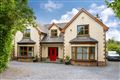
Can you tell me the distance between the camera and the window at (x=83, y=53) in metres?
29.1

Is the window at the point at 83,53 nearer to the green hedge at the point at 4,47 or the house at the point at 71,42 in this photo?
the house at the point at 71,42

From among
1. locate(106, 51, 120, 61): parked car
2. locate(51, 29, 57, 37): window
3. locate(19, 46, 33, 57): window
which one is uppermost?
locate(51, 29, 57, 37): window

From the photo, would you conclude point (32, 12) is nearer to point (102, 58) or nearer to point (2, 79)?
point (2, 79)

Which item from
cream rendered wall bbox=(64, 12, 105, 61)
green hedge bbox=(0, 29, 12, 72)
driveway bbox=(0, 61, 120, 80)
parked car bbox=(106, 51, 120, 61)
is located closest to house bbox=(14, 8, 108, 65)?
cream rendered wall bbox=(64, 12, 105, 61)

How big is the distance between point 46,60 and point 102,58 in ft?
33.7

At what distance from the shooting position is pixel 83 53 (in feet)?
96.8

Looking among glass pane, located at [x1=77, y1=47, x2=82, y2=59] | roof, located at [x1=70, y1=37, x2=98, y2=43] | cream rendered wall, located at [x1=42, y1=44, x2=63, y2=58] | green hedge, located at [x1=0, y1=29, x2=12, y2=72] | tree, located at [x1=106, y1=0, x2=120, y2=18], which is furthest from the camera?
cream rendered wall, located at [x1=42, y1=44, x2=63, y2=58]

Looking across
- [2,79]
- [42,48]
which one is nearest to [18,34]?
[42,48]

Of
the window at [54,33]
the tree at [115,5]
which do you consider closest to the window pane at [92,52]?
the window at [54,33]

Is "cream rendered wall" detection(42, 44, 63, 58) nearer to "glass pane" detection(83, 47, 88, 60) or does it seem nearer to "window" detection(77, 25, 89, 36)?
"window" detection(77, 25, 89, 36)

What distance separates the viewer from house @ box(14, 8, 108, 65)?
29203 millimetres

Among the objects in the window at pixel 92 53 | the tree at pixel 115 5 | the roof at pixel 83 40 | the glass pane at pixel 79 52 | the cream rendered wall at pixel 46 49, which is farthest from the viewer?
the cream rendered wall at pixel 46 49

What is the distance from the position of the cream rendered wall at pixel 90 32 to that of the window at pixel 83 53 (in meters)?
1.05

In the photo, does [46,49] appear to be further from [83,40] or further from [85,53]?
[85,53]
